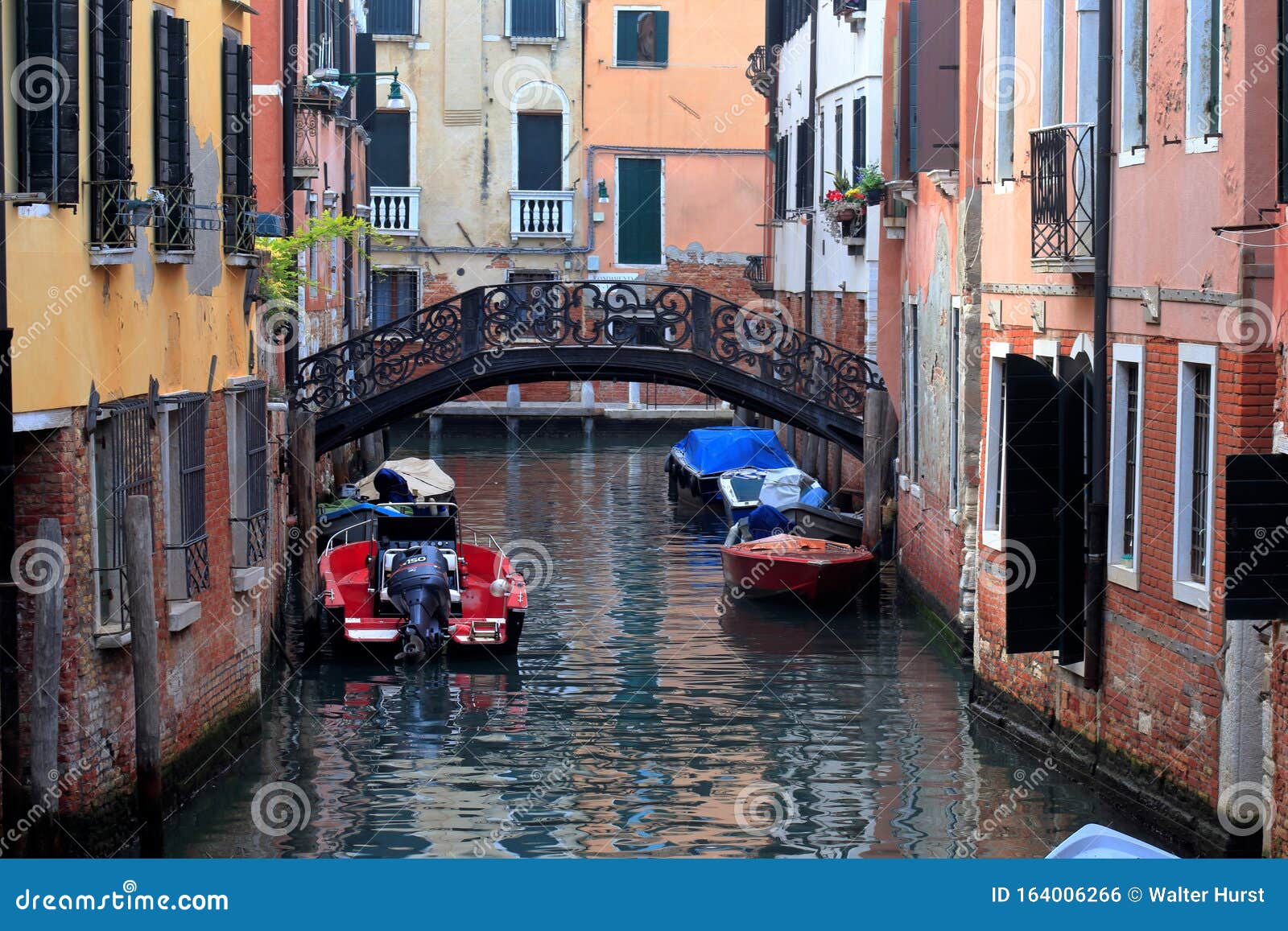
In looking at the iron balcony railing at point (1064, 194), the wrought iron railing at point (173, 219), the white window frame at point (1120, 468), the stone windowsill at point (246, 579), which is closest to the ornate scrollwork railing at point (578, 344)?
the stone windowsill at point (246, 579)

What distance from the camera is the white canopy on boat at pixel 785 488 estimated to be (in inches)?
916

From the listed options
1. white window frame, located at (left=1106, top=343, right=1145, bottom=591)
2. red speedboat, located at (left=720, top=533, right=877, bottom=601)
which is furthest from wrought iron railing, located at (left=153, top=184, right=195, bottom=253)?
red speedboat, located at (left=720, top=533, right=877, bottom=601)

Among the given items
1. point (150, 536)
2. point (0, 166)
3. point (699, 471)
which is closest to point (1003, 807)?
point (150, 536)

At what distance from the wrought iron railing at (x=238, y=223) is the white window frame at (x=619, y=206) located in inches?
915

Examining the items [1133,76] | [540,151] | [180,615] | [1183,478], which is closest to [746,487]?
[540,151]

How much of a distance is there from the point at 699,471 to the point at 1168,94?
16.2 meters

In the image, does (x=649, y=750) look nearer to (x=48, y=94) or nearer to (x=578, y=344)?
(x=48, y=94)

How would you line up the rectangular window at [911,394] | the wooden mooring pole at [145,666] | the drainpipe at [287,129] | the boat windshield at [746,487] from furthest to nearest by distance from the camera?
the boat windshield at [746,487], the rectangular window at [911,394], the drainpipe at [287,129], the wooden mooring pole at [145,666]

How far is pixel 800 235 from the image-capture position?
91.8 feet

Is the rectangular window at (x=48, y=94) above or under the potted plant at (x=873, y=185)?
under

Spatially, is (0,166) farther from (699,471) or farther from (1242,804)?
(699,471)

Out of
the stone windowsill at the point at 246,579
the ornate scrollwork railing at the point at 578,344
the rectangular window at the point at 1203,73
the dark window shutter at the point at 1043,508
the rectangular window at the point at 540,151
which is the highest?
the rectangular window at the point at 540,151

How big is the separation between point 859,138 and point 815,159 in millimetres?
3739

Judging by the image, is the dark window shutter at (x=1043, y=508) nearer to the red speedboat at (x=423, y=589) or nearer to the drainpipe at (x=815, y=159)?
the red speedboat at (x=423, y=589)
